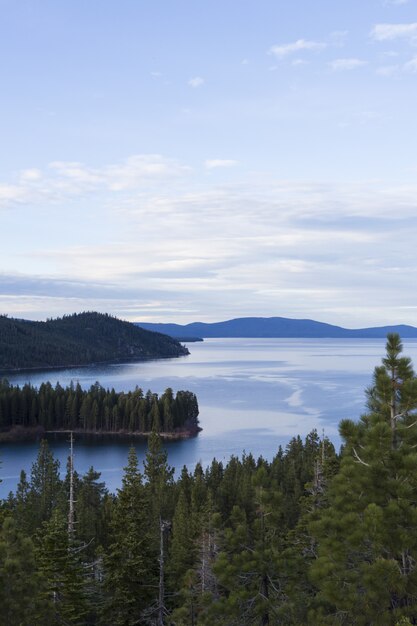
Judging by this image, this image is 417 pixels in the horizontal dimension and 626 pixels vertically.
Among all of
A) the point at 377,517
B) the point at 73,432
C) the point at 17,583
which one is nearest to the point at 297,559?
the point at 377,517

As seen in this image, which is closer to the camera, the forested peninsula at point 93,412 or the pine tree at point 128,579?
the pine tree at point 128,579

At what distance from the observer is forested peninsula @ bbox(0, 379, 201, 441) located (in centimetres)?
14812

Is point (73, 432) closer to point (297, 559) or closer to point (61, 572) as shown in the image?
point (61, 572)

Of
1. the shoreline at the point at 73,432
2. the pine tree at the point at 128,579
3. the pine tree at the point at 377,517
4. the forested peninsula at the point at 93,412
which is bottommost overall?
the shoreline at the point at 73,432

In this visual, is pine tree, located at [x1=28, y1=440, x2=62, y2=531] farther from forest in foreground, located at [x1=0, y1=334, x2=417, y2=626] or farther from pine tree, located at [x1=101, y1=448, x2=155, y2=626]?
forest in foreground, located at [x1=0, y1=334, x2=417, y2=626]

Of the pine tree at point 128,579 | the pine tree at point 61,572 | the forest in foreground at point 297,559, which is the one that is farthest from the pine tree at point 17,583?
the pine tree at point 128,579

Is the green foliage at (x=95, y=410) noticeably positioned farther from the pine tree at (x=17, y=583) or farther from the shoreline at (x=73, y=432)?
the pine tree at (x=17, y=583)

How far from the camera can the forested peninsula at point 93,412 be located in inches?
5832

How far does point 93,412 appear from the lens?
155 metres

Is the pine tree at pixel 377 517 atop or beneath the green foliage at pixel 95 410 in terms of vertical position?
atop

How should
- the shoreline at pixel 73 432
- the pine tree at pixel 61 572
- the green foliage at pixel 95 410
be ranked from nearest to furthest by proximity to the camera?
the pine tree at pixel 61 572, the shoreline at pixel 73 432, the green foliage at pixel 95 410

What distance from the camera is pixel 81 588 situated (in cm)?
2622

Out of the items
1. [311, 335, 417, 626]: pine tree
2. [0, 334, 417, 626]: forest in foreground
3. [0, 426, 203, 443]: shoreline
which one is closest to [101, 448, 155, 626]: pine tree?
[0, 334, 417, 626]: forest in foreground

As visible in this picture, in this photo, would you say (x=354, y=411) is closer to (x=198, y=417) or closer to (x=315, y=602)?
(x=198, y=417)
